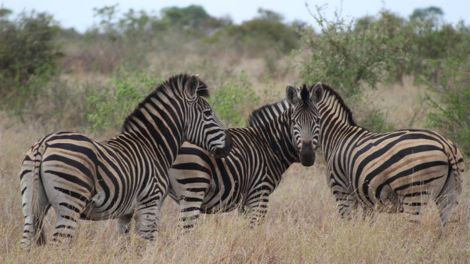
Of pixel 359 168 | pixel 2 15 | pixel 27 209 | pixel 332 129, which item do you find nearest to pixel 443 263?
pixel 359 168

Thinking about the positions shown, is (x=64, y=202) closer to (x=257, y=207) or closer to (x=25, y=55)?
(x=257, y=207)

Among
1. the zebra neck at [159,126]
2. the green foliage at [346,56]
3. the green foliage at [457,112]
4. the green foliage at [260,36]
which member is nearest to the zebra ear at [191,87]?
the zebra neck at [159,126]

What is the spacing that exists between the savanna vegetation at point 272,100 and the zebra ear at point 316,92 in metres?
1.22

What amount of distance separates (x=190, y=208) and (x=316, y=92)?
1.81 meters

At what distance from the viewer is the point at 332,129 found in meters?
7.25

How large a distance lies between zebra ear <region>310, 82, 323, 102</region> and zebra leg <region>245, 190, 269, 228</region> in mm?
1076

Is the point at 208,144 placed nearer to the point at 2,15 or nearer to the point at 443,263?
the point at 443,263

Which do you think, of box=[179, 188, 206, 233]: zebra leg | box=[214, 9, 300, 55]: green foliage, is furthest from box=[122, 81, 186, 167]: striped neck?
box=[214, 9, 300, 55]: green foliage

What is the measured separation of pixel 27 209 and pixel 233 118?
20.4ft

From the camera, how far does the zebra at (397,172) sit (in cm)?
621

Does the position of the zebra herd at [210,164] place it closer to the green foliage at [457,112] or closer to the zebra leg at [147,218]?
the zebra leg at [147,218]

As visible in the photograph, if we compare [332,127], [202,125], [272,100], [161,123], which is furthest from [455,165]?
[272,100]

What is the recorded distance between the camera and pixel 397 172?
6227mm

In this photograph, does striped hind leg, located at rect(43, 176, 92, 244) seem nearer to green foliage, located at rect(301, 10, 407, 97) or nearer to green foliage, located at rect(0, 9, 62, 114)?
green foliage, located at rect(301, 10, 407, 97)
